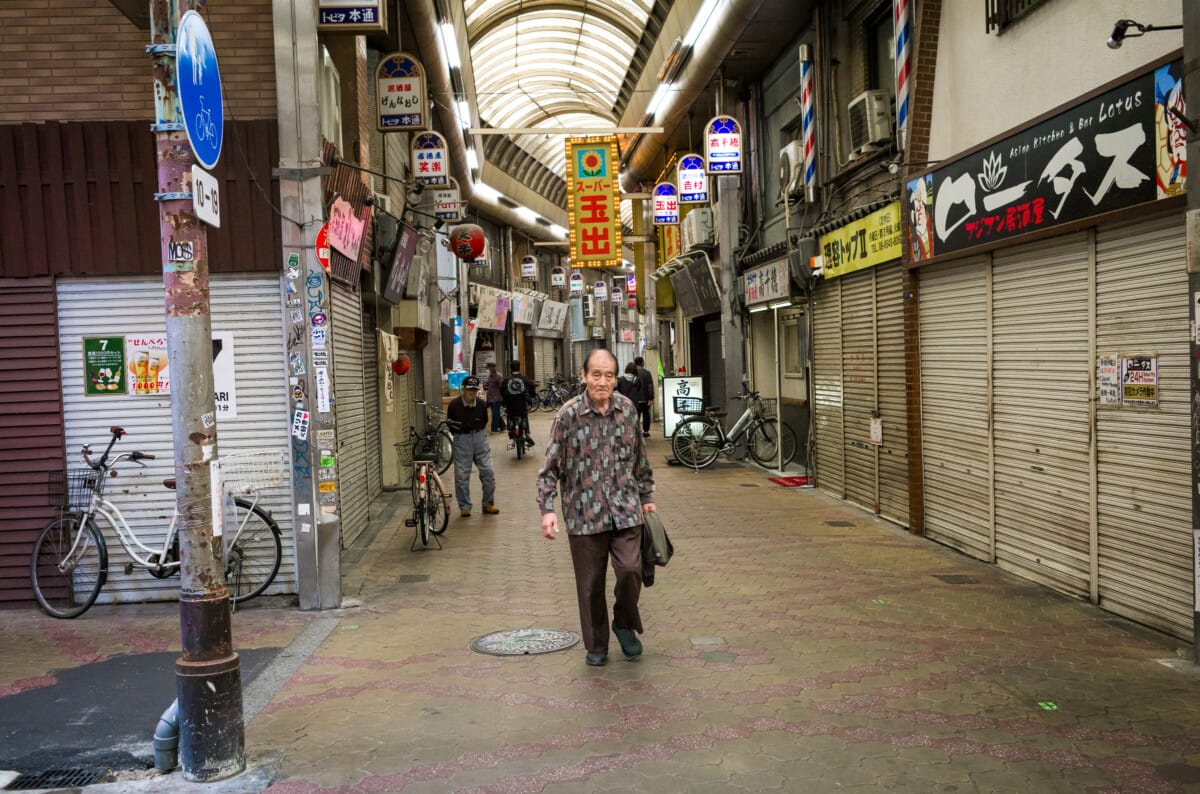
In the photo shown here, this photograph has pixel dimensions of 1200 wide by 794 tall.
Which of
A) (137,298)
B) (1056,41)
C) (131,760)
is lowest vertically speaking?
(131,760)

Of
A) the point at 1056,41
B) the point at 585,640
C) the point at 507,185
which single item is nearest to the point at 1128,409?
the point at 1056,41

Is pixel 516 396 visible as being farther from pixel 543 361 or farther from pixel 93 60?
pixel 543 361

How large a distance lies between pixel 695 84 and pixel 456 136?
19.7 ft

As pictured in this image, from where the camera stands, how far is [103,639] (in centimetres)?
707

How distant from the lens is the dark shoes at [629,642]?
6215mm

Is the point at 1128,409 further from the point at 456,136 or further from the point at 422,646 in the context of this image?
the point at 456,136

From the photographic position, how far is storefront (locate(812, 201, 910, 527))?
35.5 ft

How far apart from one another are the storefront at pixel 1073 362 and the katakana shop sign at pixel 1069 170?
0.02m

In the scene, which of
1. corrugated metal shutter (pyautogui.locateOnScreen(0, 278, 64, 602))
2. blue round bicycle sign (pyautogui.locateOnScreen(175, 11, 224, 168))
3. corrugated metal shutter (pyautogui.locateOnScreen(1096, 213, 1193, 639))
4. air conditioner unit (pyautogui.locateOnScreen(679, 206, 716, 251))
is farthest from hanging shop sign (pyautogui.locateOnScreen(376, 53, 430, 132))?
corrugated metal shutter (pyautogui.locateOnScreen(1096, 213, 1193, 639))

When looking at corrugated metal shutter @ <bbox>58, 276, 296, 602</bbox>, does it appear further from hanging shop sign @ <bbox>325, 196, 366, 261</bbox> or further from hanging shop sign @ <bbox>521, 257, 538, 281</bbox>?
hanging shop sign @ <bbox>521, 257, 538, 281</bbox>

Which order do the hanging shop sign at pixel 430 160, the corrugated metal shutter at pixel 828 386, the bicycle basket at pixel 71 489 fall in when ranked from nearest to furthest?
the bicycle basket at pixel 71 489 → the corrugated metal shutter at pixel 828 386 → the hanging shop sign at pixel 430 160

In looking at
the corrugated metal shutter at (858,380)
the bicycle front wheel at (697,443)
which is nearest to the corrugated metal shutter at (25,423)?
the corrugated metal shutter at (858,380)

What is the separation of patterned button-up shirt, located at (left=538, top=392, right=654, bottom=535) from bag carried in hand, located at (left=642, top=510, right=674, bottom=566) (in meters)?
0.08

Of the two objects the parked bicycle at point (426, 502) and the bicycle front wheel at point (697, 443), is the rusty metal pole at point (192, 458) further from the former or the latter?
the bicycle front wheel at point (697, 443)
